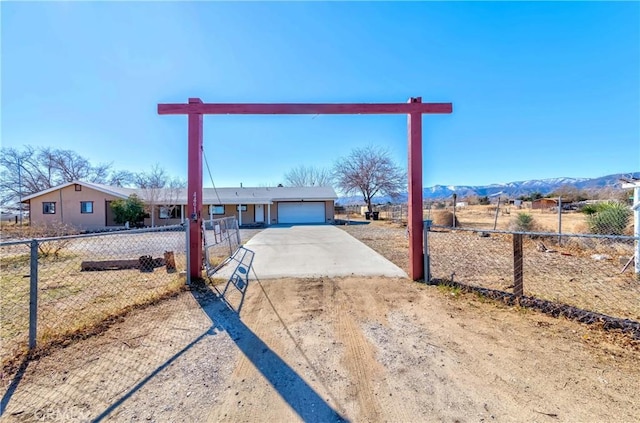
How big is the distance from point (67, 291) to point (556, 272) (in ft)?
31.7

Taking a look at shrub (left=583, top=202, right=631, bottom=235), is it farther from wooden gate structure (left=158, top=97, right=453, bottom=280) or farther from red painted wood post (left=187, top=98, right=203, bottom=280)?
red painted wood post (left=187, top=98, right=203, bottom=280)

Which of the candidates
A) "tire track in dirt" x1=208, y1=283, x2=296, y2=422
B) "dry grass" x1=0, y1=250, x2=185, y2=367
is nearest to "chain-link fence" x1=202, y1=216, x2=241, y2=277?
"dry grass" x1=0, y1=250, x2=185, y2=367

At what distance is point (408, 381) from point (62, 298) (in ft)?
19.1

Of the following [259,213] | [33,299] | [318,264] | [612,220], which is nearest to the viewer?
[33,299]

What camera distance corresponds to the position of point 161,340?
3.07 m

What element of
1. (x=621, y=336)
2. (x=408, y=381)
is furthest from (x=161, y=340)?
(x=621, y=336)

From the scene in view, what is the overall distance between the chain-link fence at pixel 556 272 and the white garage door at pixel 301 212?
16021 millimetres

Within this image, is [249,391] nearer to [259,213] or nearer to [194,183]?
[194,183]

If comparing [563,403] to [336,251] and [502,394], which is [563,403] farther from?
[336,251]

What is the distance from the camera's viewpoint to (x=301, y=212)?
81.3ft

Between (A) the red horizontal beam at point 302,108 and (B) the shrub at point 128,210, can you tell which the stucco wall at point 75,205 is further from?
(A) the red horizontal beam at point 302,108

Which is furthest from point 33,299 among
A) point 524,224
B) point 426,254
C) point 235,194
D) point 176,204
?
point 235,194

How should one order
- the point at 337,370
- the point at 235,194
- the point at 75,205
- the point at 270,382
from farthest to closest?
the point at 235,194
the point at 75,205
the point at 337,370
the point at 270,382

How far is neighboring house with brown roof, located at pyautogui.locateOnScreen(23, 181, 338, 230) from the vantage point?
69.9ft
